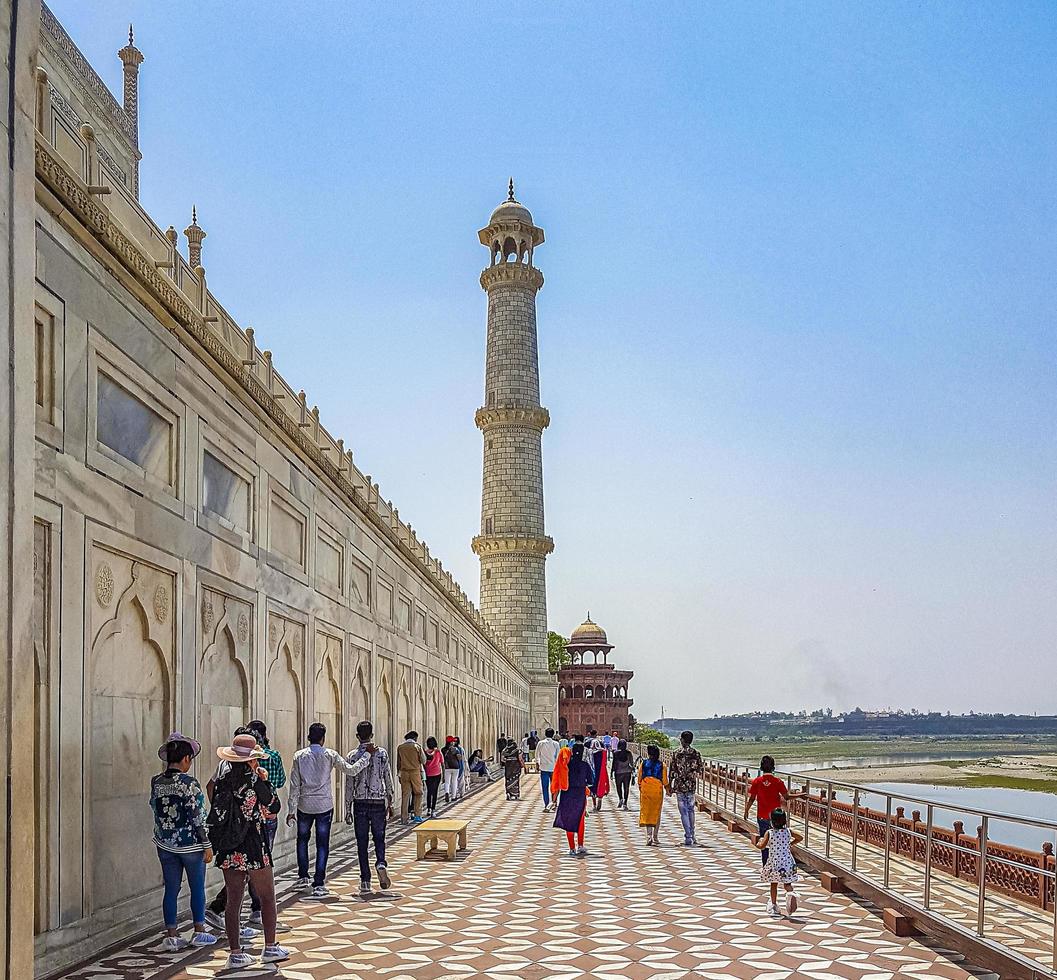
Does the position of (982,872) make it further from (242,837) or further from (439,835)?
(439,835)

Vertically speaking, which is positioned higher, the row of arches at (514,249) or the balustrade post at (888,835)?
the row of arches at (514,249)

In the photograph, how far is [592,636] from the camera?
243 ft

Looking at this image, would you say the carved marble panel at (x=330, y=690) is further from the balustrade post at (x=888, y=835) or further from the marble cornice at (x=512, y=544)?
the marble cornice at (x=512, y=544)

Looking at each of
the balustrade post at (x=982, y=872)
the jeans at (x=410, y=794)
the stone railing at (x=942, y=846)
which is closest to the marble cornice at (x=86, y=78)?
the jeans at (x=410, y=794)

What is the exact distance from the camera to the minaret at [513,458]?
165ft

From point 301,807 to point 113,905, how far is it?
2626mm

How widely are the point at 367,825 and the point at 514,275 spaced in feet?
141

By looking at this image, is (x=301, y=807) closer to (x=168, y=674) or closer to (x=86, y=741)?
(x=168, y=674)

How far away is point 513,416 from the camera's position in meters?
50.1

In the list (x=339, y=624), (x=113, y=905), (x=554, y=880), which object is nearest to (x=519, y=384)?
(x=339, y=624)

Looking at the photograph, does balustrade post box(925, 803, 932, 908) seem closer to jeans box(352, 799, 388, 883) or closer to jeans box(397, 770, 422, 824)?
jeans box(352, 799, 388, 883)

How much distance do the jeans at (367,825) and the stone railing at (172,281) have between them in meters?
3.99

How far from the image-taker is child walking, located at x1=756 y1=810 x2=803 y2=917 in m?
9.34

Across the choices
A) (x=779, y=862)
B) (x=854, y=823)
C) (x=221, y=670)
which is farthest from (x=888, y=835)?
(x=221, y=670)
